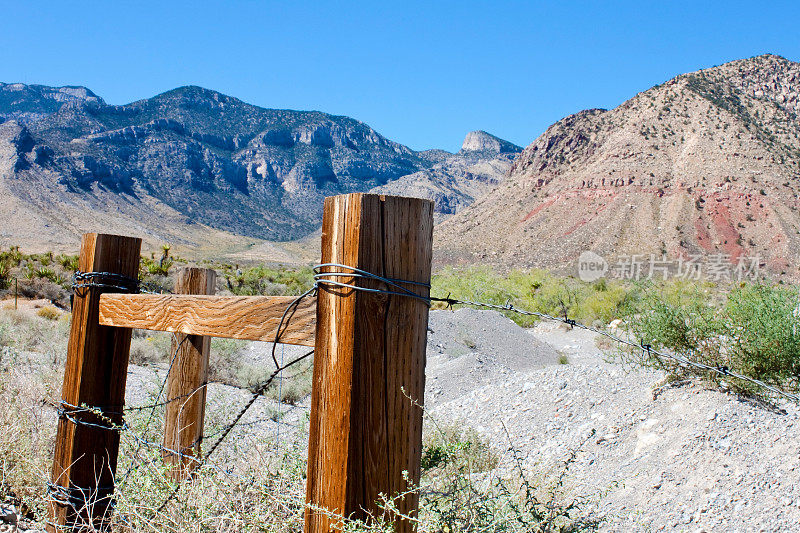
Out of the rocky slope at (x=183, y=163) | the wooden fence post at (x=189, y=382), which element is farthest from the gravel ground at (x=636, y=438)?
the rocky slope at (x=183, y=163)

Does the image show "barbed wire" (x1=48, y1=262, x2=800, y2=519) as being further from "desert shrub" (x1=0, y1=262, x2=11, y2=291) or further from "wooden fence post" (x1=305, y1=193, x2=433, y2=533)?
"desert shrub" (x1=0, y1=262, x2=11, y2=291)

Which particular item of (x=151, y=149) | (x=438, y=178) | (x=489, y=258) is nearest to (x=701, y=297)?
(x=489, y=258)

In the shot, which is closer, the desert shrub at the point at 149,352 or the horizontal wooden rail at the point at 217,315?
the horizontal wooden rail at the point at 217,315

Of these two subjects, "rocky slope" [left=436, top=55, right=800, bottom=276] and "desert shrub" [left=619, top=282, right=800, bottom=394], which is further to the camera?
"rocky slope" [left=436, top=55, right=800, bottom=276]

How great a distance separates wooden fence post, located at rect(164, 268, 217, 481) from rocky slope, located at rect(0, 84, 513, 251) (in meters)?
69.0

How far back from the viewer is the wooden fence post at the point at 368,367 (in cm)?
190

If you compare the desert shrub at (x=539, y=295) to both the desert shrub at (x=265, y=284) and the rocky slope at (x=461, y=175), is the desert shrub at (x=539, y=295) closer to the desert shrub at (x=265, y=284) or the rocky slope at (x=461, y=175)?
the desert shrub at (x=265, y=284)

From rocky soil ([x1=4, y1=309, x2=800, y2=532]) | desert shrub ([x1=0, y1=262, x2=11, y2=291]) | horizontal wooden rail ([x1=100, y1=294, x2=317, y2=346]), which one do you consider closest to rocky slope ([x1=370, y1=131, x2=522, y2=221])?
desert shrub ([x1=0, y1=262, x2=11, y2=291])

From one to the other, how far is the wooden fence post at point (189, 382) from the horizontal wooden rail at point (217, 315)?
506mm

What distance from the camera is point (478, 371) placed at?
10820mm

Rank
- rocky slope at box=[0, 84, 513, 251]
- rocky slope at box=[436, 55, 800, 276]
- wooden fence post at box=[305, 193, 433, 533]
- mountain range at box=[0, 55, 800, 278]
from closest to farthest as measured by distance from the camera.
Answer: wooden fence post at box=[305, 193, 433, 533], rocky slope at box=[436, 55, 800, 276], mountain range at box=[0, 55, 800, 278], rocky slope at box=[0, 84, 513, 251]

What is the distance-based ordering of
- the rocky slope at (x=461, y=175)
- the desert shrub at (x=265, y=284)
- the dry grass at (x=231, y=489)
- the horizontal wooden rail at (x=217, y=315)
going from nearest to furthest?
the horizontal wooden rail at (x=217, y=315) → the dry grass at (x=231, y=489) → the desert shrub at (x=265, y=284) → the rocky slope at (x=461, y=175)

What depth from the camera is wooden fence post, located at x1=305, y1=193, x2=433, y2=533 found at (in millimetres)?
1904

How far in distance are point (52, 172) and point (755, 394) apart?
98864mm
